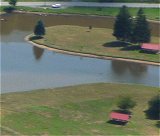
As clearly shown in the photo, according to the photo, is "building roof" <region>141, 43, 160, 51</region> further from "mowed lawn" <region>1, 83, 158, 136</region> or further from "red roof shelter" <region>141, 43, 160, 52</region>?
"mowed lawn" <region>1, 83, 158, 136</region>

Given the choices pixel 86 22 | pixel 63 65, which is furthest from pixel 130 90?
pixel 86 22

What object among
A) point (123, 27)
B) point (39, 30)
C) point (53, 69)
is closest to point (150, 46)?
point (123, 27)

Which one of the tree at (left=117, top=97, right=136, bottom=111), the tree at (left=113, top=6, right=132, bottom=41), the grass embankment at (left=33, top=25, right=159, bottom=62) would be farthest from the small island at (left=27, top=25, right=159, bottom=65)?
the tree at (left=117, top=97, right=136, bottom=111)

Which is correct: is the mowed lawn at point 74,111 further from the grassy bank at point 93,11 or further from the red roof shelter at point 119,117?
the grassy bank at point 93,11

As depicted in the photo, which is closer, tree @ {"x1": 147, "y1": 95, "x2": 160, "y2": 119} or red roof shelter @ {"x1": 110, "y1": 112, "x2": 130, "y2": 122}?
red roof shelter @ {"x1": 110, "y1": 112, "x2": 130, "y2": 122}

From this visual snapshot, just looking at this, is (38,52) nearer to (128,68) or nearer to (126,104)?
(128,68)

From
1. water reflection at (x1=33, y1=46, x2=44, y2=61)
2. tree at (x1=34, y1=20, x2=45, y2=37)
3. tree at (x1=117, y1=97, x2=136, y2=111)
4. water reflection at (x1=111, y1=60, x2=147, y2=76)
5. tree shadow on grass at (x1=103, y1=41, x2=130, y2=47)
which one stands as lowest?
water reflection at (x1=111, y1=60, x2=147, y2=76)
